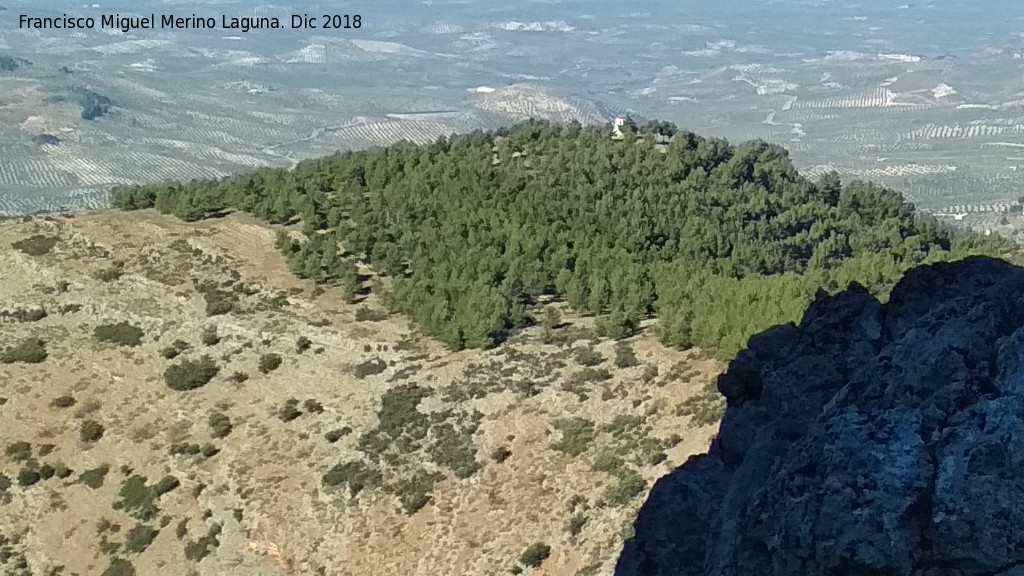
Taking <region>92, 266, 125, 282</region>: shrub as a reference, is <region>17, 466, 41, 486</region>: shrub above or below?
below

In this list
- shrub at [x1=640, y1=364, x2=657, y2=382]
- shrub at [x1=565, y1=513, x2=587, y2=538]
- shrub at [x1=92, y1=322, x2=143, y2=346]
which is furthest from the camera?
shrub at [x1=92, y1=322, x2=143, y2=346]

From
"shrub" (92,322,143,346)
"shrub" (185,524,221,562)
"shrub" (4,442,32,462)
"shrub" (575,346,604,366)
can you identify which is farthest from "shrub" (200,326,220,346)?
"shrub" (575,346,604,366)

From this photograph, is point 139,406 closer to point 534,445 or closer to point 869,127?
point 534,445

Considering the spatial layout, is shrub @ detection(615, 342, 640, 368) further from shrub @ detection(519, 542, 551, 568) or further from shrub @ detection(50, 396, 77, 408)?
shrub @ detection(50, 396, 77, 408)

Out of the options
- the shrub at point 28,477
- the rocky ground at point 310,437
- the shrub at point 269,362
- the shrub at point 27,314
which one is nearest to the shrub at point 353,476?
the rocky ground at point 310,437

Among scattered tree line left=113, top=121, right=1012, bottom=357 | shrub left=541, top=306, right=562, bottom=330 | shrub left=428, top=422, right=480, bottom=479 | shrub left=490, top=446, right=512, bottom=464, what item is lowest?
shrub left=428, top=422, right=480, bottom=479

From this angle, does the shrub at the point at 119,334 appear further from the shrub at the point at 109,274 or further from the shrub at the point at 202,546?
the shrub at the point at 202,546

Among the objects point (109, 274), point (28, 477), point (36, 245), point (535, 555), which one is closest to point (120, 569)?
point (28, 477)
